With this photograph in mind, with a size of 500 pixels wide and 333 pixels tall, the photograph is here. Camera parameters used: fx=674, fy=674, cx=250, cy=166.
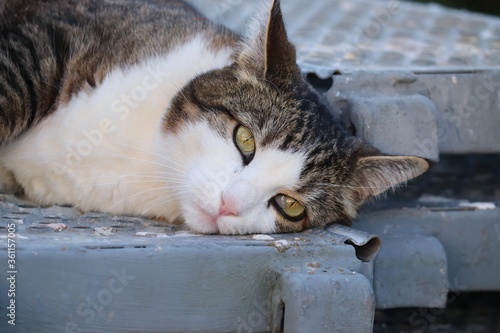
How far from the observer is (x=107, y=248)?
4.87 feet

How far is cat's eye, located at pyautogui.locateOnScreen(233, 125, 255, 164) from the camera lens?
6.66ft

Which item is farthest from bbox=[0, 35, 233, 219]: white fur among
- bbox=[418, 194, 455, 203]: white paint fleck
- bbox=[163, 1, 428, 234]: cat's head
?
bbox=[418, 194, 455, 203]: white paint fleck

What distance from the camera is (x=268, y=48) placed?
83.3 inches

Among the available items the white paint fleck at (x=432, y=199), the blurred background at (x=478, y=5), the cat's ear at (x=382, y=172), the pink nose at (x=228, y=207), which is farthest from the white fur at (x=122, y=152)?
the blurred background at (x=478, y=5)

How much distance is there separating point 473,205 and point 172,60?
1.18 metres

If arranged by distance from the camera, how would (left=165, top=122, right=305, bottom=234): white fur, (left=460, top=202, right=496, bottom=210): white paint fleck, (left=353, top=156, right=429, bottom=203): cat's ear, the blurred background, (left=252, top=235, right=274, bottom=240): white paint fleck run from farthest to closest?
the blurred background, (left=460, top=202, right=496, bottom=210): white paint fleck, (left=353, top=156, right=429, bottom=203): cat's ear, (left=165, top=122, right=305, bottom=234): white fur, (left=252, top=235, right=274, bottom=240): white paint fleck

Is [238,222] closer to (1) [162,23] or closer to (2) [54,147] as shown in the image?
(2) [54,147]

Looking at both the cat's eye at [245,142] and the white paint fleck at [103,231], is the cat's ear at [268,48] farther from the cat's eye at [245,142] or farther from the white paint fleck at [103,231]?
the white paint fleck at [103,231]

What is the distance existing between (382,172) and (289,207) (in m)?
0.38

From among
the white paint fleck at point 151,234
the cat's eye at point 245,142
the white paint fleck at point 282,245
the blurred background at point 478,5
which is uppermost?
the cat's eye at point 245,142

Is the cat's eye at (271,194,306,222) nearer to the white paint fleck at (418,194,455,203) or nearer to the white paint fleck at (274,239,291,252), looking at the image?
the white paint fleck at (274,239,291,252)

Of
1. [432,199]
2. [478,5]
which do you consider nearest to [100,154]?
[432,199]

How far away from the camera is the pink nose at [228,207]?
188cm

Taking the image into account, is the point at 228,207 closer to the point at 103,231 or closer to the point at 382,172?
the point at 103,231
